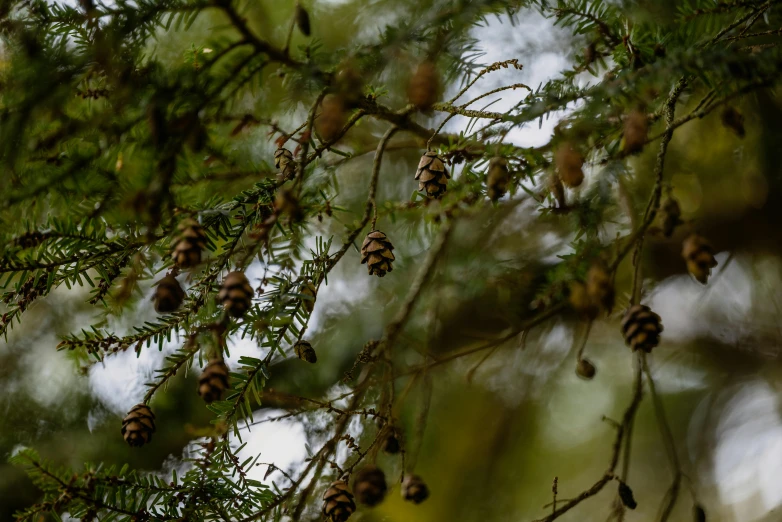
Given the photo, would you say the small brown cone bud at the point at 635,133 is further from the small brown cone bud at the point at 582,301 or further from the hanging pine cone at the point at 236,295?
the hanging pine cone at the point at 236,295

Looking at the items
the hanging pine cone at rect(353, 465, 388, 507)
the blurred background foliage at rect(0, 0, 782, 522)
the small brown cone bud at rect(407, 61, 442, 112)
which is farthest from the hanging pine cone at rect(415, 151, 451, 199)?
the blurred background foliage at rect(0, 0, 782, 522)

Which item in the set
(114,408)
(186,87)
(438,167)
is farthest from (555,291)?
(114,408)

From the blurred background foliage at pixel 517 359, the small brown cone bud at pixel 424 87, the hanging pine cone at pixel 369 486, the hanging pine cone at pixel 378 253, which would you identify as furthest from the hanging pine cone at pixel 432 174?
the blurred background foliage at pixel 517 359

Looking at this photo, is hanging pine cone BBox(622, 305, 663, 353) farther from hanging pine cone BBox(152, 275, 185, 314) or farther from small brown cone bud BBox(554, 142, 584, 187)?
hanging pine cone BBox(152, 275, 185, 314)

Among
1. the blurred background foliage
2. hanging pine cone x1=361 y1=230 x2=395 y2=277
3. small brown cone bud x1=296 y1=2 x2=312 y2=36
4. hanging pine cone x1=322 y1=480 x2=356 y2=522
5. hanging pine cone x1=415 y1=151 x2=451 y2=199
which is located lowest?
hanging pine cone x1=322 y1=480 x2=356 y2=522

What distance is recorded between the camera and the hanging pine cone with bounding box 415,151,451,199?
2.01 feet

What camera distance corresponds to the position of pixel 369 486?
57 cm

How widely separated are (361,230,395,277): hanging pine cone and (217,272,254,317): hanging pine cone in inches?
7.1

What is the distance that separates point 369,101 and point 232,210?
0.18 meters

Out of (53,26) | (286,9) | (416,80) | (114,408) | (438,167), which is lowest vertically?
(416,80)

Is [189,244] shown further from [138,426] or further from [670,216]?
[670,216]

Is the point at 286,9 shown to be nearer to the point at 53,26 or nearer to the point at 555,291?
the point at 53,26

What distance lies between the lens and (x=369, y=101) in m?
0.60

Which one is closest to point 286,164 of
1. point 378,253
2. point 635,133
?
point 378,253
